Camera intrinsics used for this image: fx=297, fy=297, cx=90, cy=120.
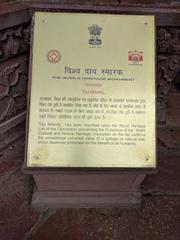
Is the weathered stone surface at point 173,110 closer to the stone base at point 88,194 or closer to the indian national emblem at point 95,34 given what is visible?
the stone base at point 88,194

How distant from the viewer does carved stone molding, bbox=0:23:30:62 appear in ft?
4.74

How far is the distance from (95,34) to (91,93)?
25cm

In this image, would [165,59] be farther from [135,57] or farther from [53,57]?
[53,57]

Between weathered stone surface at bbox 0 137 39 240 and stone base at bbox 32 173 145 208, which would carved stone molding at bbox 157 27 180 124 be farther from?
weathered stone surface at bbox 0 137 39 240

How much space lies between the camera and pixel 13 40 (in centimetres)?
147

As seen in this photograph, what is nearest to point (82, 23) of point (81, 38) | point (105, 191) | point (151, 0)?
point (81, 38)

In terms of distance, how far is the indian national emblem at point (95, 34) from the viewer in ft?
4.09

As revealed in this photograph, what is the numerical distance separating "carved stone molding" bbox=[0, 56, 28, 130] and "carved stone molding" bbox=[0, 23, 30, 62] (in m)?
0.07

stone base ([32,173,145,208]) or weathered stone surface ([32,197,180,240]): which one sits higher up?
stone base ([32,173,145,208])

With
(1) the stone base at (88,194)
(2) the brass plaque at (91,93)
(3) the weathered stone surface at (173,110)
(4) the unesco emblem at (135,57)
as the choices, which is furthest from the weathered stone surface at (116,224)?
(4) the unesco emblem at (135,57)

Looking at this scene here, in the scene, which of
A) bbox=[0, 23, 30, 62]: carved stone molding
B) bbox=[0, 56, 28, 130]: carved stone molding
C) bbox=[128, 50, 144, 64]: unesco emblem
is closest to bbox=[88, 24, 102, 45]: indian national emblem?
bbox=[128, 50, 144, 64]: unesco emblem

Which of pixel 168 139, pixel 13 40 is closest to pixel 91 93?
pixel 13 40

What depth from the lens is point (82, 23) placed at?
4.10 feet

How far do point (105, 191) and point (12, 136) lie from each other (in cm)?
69
